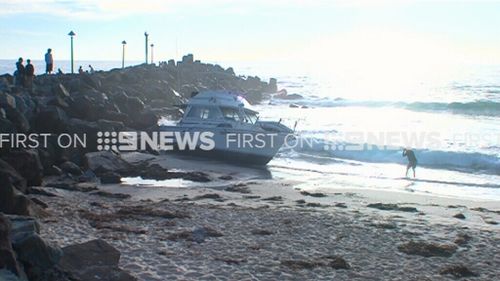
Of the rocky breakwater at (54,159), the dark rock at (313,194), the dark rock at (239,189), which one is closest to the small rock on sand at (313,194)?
the dark rock at (313,194)

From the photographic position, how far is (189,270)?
24.3 feet

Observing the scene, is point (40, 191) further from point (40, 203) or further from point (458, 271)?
point (458, 271)

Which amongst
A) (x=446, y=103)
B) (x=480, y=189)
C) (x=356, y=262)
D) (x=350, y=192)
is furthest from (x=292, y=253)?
(x=446, y=103)

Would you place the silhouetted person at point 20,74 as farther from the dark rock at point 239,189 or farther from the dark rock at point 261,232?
the dark rock at point 261,232

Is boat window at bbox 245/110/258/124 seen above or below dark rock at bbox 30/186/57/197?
above

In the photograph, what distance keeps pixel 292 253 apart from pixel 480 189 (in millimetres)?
10681

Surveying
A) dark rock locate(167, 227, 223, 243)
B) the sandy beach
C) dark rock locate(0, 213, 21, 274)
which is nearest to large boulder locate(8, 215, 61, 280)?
dark rock locate(0, 213, 21, 274)

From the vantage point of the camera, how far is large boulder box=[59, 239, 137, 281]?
20.4 feet

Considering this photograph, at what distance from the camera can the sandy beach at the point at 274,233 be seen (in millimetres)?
7801

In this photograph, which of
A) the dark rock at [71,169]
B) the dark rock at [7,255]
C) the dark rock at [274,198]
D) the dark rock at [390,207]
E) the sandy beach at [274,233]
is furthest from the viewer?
the dark rock at [71,169]

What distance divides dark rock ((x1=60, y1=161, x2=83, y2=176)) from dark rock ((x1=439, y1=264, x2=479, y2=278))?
9033mm

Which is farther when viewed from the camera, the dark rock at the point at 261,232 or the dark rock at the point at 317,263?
the dark rock at the point at 261,232

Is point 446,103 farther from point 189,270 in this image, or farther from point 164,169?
point 189,270

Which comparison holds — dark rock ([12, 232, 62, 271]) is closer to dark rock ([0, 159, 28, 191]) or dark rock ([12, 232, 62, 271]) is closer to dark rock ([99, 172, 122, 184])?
dark rock ([0, 159, 28, 191])
